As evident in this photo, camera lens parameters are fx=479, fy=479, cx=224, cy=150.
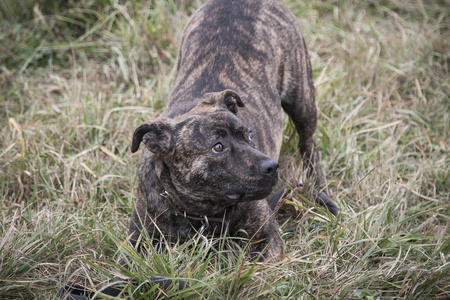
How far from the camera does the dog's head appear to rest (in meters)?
3.37

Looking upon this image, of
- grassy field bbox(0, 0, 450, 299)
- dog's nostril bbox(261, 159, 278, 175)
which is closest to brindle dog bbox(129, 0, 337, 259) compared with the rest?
dog's nostril bbox(261, 159, 278, 175)

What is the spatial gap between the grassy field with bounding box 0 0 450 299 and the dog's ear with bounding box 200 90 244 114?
102 centimetres

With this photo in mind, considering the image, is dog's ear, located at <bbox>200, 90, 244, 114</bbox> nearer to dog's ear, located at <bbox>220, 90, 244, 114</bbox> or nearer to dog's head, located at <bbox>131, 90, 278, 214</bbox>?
dog's ear, located at <bbox>220, 90, 244, 114</bbox>

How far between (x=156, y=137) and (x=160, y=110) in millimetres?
2177

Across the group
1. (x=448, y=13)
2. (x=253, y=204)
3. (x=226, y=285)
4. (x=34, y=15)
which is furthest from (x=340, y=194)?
(x=34, y=15)

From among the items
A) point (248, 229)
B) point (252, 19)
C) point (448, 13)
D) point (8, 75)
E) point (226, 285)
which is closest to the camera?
point (226, 285)

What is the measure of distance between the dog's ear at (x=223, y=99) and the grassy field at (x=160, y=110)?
3.34ft

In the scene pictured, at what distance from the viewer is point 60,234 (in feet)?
12.6

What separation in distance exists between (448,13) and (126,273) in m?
6.80

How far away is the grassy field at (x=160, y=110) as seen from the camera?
339cm

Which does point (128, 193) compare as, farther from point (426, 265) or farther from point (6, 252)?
point (426, 265)

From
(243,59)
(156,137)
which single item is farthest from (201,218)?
(243,59)

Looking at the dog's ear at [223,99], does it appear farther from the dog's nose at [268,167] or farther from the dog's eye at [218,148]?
the dog's nose at [268,167]

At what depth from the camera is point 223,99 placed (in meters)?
3.75
